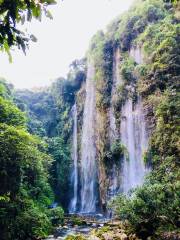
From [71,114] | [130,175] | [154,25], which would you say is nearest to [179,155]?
[130,175]

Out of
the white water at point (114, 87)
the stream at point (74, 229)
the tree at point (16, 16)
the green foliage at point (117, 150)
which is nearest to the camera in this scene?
the tree at point (16, 16)

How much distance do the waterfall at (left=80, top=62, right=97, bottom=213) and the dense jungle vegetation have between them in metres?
1.79

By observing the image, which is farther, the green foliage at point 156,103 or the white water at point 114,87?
the white water at point 114,87

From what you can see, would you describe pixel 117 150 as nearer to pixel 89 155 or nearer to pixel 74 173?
pixel 89 155

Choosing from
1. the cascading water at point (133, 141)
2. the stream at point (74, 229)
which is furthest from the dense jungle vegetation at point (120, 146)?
the cascading water at point (133, 141)

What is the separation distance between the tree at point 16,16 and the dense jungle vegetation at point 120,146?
0.8 inches

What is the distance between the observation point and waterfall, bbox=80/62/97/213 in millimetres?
24172

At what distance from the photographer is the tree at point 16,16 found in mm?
3230

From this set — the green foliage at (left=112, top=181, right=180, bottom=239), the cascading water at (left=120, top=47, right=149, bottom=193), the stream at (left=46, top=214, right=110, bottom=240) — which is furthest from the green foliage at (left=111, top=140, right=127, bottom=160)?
the green foliage at (left=112, top=181, right=180, bottom=239)

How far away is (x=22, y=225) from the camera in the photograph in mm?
12383

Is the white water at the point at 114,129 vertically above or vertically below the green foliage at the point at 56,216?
above

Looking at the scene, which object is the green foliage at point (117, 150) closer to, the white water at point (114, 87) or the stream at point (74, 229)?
the white water at point (114, 87)

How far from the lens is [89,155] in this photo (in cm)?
2566

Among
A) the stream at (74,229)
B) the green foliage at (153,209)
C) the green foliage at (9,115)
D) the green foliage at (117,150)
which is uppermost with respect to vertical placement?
the green foliage at (9,115)
